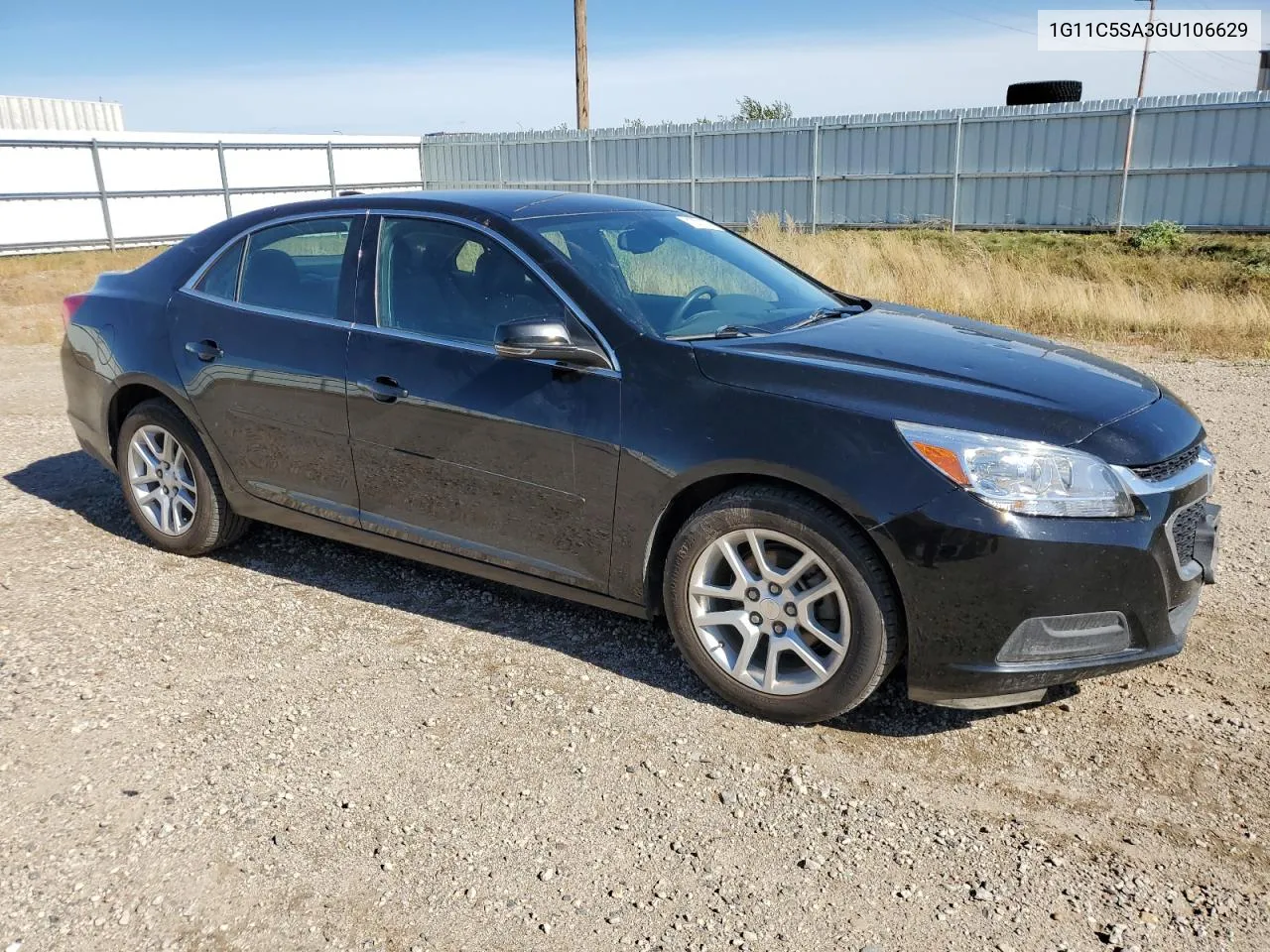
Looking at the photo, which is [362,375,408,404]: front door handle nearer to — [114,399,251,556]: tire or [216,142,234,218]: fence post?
[114,399,251,556]: tire

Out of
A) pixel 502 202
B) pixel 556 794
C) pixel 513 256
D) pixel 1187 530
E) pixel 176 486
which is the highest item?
pixel 502 202

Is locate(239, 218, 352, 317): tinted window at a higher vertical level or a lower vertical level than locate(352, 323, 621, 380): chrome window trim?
higher

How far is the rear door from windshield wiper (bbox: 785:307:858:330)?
1.85 m

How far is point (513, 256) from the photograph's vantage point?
3965mm

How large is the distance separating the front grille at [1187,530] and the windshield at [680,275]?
60.4 inches

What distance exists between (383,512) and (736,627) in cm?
165

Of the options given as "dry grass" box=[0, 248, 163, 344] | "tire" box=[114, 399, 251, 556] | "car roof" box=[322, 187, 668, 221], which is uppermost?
"car roof" box=[322, 187, 668, 221]

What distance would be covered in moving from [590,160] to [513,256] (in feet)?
78.4

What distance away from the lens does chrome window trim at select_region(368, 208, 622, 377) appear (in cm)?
366

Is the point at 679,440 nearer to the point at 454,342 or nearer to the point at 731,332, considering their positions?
the point at 731,332

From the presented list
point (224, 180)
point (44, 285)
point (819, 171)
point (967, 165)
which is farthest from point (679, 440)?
point (224, 180)

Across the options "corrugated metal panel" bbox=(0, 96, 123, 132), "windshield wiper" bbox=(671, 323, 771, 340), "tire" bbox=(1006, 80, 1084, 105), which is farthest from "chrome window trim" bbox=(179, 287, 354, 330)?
"corrugated metal panel" bbox=(0, 96, 123, 132)

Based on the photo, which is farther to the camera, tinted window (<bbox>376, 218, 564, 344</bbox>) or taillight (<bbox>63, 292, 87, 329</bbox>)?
taillight (<bbox>63, 292, 87, 329</bbox>)

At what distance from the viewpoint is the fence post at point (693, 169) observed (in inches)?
971
